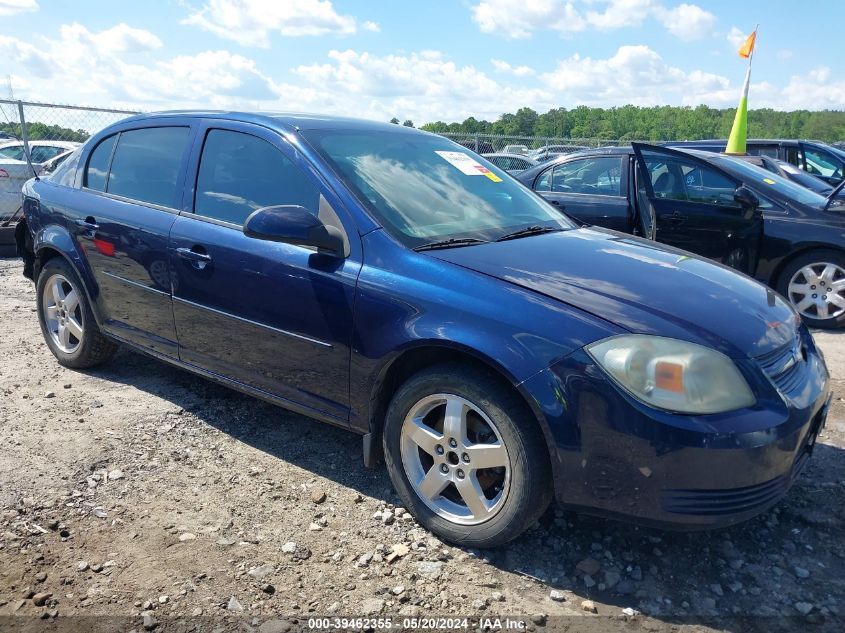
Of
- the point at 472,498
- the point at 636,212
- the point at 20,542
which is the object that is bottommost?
the point at 20,542

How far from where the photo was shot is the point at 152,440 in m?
3.58

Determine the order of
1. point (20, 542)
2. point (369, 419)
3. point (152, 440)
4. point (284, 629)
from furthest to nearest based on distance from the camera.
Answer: point (152, 440) < point (369, 419) < point (20, 542) < point (284, 629)

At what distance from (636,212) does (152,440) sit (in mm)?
4754

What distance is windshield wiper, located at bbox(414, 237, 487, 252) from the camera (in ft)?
9.28

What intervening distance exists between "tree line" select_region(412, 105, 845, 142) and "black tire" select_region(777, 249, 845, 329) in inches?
1454

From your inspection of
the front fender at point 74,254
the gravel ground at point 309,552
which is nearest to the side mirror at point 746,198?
the gravel ground at point 309,552

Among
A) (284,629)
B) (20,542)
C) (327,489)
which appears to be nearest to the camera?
(284,629)

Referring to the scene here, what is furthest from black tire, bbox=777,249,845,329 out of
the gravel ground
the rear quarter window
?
the rear quarter window

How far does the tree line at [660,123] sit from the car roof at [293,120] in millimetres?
38939

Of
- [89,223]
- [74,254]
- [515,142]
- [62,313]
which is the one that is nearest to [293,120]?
[89,223]

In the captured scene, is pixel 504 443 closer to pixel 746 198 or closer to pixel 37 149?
pixel 746 198

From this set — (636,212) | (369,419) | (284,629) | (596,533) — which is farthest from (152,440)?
(636,212)

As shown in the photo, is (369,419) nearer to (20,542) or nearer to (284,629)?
(284,629)

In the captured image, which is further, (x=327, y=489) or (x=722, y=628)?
(x=327, y=489)
